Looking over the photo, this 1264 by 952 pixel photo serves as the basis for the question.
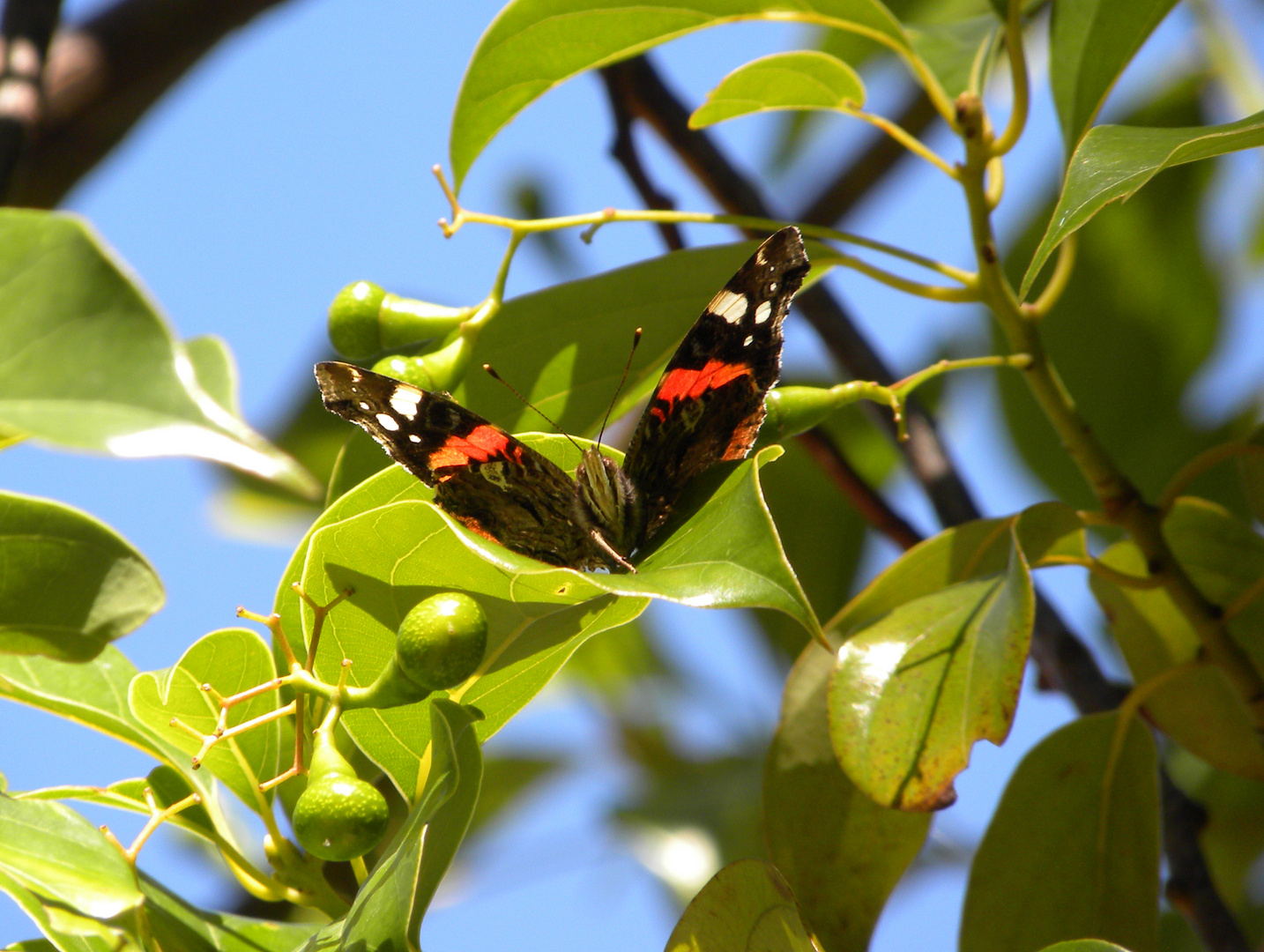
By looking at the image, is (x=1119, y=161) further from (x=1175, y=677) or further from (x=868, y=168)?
(x=868, y=168)

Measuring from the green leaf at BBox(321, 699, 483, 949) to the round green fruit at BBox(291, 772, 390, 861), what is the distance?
2 centimetres

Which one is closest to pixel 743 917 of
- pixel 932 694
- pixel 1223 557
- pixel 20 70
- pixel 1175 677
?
pixel 932 694

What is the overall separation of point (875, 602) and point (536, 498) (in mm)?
371

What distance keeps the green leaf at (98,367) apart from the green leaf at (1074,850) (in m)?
0.84

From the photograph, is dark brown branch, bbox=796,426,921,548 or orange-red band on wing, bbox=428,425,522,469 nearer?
orange-red band on wing, bbox=428,425,522,469

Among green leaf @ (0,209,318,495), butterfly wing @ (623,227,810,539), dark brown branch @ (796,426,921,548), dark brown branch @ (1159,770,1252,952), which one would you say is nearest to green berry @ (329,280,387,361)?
butterfly wing @ (623,227,810,539)

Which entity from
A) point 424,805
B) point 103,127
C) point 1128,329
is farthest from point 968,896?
point 103,127

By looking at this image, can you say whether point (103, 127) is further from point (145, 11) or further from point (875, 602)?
point (875, 602)

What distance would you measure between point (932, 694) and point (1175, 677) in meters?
0.39

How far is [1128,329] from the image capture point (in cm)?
173

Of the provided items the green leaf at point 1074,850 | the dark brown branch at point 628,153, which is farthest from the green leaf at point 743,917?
the dark brown branch at point 628,153

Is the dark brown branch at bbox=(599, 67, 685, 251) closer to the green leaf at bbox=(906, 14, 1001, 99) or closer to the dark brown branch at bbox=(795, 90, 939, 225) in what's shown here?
the green leaf at bbox=(906, 14, 1001, 99)

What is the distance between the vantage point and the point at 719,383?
0.98 metres

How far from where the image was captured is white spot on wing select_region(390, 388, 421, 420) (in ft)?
2.96
